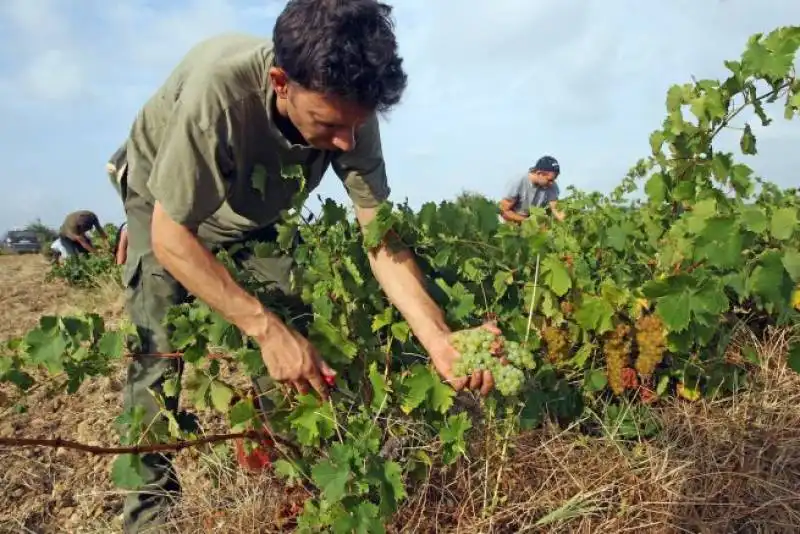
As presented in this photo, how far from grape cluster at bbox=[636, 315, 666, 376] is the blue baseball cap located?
5.82 meters

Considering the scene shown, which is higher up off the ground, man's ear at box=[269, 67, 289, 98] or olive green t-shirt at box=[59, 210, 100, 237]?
olive green t-shirt at box=[59, 210, 100, 237]

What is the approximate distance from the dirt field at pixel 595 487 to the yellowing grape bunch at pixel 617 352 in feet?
0.61

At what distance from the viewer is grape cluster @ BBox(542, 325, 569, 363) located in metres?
2.69

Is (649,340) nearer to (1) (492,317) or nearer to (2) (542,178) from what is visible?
(1) (492,317)

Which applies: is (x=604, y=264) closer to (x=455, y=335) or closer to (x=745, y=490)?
(x=745, y=490)

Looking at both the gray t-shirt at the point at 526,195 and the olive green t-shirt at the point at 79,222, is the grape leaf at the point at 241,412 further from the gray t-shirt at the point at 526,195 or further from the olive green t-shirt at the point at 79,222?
the olive green t-shirt at the point at 79,222

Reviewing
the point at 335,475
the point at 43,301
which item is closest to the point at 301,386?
the point at 335,475

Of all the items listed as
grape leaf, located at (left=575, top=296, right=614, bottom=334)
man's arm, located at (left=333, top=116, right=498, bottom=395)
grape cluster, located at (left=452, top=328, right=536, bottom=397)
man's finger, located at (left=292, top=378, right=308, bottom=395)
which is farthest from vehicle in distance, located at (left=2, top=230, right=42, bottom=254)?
grape cluster, located at (left=452, top=328, right=536, bottom=397)

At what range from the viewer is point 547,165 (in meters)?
8.36

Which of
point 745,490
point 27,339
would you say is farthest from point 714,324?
point 27,339

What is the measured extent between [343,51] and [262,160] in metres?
0.62

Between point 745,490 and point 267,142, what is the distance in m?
1.98

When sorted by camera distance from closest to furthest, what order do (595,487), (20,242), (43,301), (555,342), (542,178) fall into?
1. (595,487)
2. (555,342)
3. (542,178)
4. (43,301)
5. (20,242)

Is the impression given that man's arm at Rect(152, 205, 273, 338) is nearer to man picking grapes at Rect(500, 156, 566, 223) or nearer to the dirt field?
the dirt field
